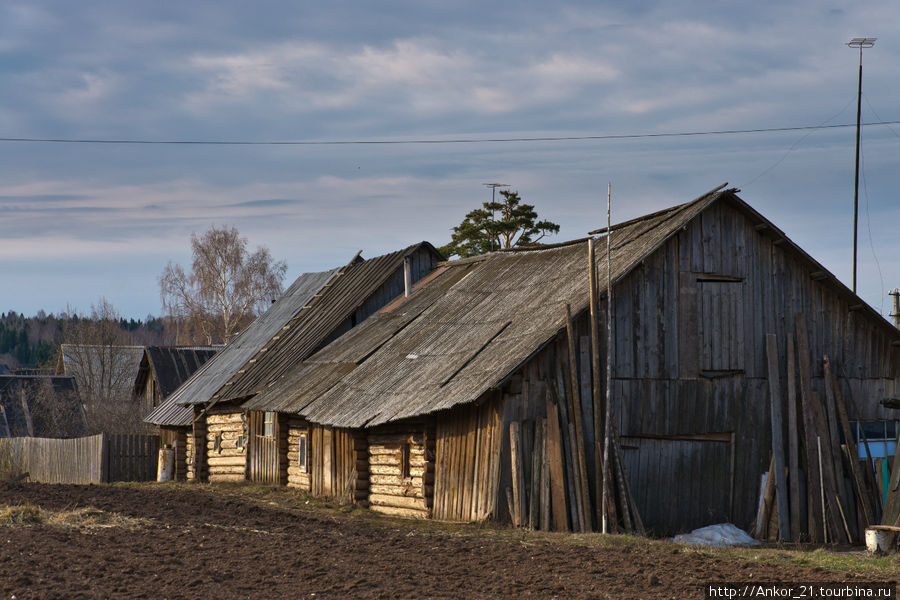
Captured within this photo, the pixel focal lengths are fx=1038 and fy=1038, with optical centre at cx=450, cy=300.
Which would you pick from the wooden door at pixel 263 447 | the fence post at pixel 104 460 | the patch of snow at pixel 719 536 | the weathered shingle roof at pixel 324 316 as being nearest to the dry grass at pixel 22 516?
the wooden door at pixel 263 447

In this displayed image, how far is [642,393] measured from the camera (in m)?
19.9

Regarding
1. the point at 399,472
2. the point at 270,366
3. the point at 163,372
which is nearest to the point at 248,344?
the point at 270,366

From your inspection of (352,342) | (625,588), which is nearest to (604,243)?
(352,342)

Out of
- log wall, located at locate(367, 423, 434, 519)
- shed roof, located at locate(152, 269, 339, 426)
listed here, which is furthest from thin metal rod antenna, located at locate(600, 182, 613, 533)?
shed roof, located at locate(152, 269, 339, 426)

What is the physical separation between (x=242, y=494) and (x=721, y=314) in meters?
13.0

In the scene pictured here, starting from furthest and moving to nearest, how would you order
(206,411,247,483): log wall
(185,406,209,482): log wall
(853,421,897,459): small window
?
(185,406,209,482): log wall < (206,411,247,483): log wall < (853,421,897,459): small window

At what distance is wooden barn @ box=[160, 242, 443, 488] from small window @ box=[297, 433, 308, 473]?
0.48m

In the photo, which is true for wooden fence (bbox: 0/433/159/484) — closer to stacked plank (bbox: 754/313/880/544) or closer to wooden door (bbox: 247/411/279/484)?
wooden door (bbox: 247/411/279/484)

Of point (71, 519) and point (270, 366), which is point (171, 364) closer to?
point (270, 366)

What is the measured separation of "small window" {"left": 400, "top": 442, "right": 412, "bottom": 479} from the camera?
2162 centimetres

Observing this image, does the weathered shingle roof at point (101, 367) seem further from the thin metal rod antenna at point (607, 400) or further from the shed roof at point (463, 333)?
the thin metal rod antenna at point (607, 400)

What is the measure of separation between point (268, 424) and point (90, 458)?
352 inches

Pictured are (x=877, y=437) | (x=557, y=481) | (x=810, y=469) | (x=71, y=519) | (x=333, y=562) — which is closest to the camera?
(x=333, y=562)

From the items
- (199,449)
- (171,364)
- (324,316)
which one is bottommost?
(199,449)
